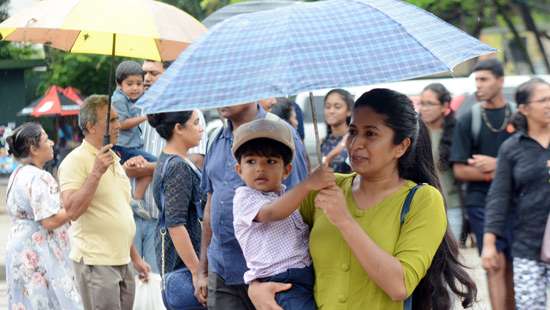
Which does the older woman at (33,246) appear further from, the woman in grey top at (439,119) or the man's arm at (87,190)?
the woman in grey top at (439,119)

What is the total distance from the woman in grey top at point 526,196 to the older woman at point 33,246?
9.10 ft

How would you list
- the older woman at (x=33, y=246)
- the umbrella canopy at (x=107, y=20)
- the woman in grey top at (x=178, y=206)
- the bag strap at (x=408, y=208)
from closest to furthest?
the bag strap at (x=408, y=208)
the woman in grey top at (x=178, y=206)
the umbrella canopy at (x=107, y=20)
the older woman at (x=33, y=246)

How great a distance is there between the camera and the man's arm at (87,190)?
21.6 feet

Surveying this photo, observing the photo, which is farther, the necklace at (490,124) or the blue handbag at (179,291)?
the necklace at (490,124)

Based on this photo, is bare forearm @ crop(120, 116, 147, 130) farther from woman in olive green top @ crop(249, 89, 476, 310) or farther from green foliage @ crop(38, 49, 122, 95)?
green foliage @ crop(38, 49, 122, 95)

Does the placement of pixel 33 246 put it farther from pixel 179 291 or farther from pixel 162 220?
pixel 179 291

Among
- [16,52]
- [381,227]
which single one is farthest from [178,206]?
[16,52]

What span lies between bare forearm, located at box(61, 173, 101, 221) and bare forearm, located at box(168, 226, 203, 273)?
1.16 m

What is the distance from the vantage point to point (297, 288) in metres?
4.02

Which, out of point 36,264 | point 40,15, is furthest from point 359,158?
point 36,264

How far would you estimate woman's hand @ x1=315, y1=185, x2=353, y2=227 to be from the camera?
142 inches

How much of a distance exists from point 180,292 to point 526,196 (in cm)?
258

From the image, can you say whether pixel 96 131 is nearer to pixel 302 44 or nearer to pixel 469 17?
pixel 302 44

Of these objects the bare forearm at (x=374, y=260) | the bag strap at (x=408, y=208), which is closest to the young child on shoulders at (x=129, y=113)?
the bag strap at (x=408, y=208)
